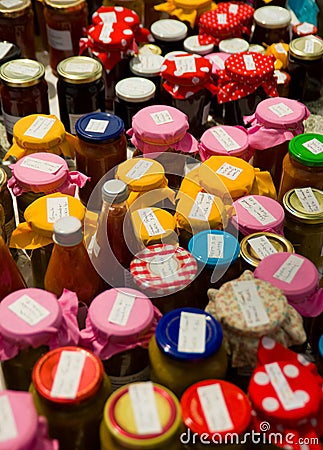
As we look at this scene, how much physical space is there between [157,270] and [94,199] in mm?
269

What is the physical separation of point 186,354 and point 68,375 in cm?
15

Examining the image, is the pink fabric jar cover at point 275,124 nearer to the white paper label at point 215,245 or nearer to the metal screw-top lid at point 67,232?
the white paper label at point 215,245

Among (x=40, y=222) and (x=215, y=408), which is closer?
(x=215, y=408)

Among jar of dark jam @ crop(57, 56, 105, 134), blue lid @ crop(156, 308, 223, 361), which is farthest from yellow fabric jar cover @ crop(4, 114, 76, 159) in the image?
blue lid @ crop(156, 308, 223, 361)

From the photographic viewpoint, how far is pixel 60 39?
1.58 metres

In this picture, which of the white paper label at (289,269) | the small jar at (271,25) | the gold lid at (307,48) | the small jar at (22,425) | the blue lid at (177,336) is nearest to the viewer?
the small jar at (22,425)

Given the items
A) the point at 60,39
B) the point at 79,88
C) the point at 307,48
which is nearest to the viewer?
the point at 79,88

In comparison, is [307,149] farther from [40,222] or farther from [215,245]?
[40,222]

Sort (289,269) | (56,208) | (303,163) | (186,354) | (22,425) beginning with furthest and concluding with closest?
(303,163), (56,208), (289,269), (186,354), (22,425)

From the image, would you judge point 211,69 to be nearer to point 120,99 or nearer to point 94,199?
point 120,99

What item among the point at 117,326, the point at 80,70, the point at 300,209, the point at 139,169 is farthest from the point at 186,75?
the point at 117,326

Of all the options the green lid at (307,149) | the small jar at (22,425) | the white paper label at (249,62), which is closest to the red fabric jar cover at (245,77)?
the white paper label at (249,62)

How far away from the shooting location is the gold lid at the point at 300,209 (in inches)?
40.8

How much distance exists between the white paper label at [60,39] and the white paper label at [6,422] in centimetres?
111
